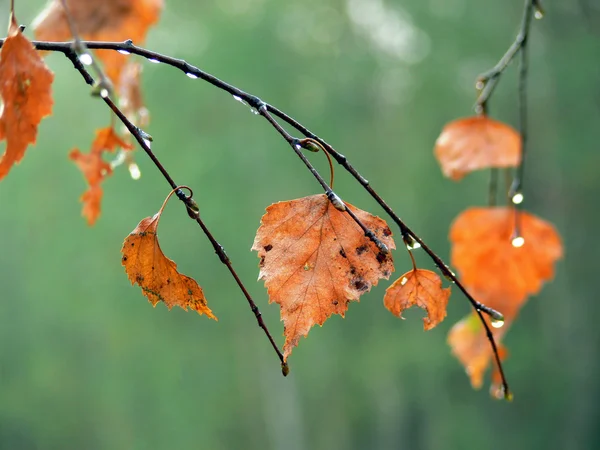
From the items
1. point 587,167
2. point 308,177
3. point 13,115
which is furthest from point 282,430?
point 13,115

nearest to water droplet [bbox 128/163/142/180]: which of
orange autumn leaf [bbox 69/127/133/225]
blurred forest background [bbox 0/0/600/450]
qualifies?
orange autumn leaf [bbox 69/127/133/225]

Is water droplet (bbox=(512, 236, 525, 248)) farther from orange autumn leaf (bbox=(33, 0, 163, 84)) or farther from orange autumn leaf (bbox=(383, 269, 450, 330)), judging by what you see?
orange autumn leaf (bbox=(33, 0, 163, 84))

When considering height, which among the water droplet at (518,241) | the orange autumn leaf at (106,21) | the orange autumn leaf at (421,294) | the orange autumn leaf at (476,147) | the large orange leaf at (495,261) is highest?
the orange autumn leaf at (106,21)

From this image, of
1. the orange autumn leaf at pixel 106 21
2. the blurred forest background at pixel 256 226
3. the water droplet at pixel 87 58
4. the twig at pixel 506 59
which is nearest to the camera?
the water droplet at pixel 87 58

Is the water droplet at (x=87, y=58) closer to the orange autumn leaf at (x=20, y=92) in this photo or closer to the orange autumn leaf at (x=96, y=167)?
Result: the orange autumn leaf at (x=20, y=92)

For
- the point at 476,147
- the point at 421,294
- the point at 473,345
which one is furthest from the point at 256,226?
the point at 421,294

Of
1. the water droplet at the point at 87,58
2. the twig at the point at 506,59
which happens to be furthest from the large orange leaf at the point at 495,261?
the water droplet at the point at 87,58
